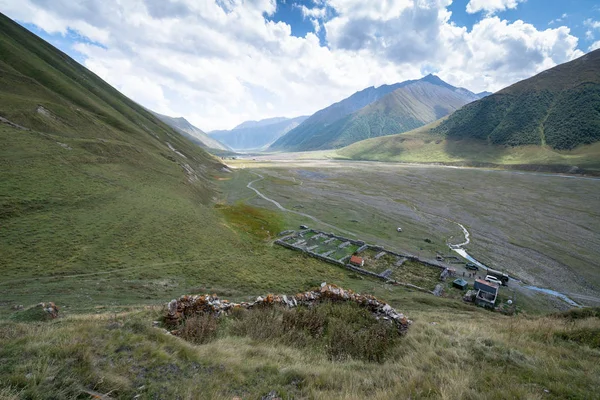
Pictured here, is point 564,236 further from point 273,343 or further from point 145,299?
point 145,299

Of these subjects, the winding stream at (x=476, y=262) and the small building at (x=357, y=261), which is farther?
the small building at (x=357, y=261)

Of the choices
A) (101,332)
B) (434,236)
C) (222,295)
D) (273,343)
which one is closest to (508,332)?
(273,343)

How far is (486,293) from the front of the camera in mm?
34156

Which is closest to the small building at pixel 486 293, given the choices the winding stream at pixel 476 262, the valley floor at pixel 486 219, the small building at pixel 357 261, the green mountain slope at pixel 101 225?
the valley floor at pixel 486 219

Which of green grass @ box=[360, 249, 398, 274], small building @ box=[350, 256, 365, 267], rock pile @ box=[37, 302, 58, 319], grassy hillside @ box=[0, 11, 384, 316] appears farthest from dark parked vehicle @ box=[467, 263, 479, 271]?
rock pile @ box=[37, 302, 58, 319]

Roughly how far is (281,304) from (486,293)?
31926mm

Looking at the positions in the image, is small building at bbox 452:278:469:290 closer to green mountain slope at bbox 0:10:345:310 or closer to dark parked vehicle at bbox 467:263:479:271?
dark parked vehicle at bbox 467:263:479:271

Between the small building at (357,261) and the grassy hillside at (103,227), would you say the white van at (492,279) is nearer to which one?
the small building at (357,261)

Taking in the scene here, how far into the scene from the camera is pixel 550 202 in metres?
89.2

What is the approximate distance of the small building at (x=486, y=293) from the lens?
32875 millimetres

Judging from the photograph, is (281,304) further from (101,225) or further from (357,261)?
(101,225)

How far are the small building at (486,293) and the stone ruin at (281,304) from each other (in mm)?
25335

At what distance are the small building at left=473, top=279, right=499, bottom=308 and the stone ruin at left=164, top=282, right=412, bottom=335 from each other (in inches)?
997

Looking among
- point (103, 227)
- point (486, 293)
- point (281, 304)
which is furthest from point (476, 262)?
point (103, 227)
